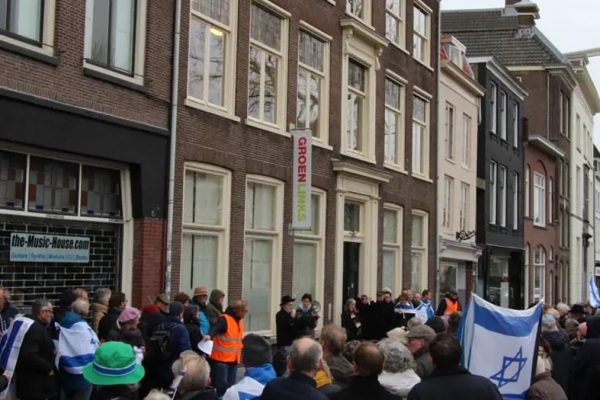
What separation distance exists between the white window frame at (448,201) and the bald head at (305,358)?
26.4 meters

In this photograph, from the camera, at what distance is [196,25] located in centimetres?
1762

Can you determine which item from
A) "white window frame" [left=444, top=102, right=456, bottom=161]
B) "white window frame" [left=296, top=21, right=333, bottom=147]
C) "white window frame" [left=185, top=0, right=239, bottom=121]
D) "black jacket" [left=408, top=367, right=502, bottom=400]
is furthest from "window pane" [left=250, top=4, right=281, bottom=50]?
"black jacket" [left=408, top=367, right=502, bottom=400]

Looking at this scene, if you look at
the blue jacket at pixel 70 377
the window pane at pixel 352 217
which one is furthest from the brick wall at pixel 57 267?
the window pane at pixel 352 217

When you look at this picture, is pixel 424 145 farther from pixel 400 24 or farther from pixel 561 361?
pixel 561 361

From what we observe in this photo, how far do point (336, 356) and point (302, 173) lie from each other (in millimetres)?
12836

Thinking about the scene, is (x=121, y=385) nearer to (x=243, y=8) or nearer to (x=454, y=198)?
(x=243, y=8)

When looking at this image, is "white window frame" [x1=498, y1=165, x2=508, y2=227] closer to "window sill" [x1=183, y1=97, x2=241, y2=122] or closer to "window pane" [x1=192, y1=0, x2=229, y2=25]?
"window sill" [x1=183, y1=97, x2=241, y2=122]

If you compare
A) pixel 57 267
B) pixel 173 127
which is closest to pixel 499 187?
pixel 173 127

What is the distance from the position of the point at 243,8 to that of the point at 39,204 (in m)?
7.05

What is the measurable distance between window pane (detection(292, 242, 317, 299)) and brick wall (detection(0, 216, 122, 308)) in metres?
6.45

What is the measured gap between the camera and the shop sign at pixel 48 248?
1338 cm

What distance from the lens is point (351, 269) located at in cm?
2403

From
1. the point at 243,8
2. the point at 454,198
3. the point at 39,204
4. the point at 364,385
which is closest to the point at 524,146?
the point at 454,198

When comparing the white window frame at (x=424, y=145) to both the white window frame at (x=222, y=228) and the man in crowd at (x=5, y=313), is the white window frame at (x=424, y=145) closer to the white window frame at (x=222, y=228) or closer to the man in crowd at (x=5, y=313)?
the white window frame at (x=222, y=228)
